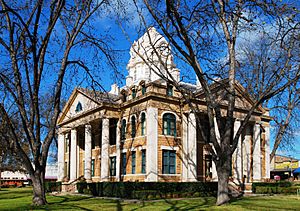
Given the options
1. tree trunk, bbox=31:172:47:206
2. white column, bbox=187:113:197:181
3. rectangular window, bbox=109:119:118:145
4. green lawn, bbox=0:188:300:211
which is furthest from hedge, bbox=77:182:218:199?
tree trunk, bbox=31:172:47:206

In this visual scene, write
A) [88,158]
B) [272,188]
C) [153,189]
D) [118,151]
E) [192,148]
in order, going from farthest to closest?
[88,158] < [118,151] < [272,188] < [192,148] < [153,189]

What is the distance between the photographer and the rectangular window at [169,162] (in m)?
32.3

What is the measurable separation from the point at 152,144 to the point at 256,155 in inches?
511

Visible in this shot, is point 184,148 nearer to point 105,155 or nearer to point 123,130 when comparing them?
A: point 123,130

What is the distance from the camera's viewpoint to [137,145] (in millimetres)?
33312

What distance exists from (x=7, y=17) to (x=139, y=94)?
621 inches

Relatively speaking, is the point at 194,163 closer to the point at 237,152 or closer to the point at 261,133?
the point at 237,152

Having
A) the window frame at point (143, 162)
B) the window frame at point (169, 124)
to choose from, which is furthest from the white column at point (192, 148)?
the window frame at point (143, 162)

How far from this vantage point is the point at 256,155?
38625mm

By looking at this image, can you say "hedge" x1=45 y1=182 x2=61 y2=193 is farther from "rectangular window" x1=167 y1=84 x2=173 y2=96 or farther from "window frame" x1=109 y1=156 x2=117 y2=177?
"rectangular window" x1=167 y1=84 x2=173 y2=96

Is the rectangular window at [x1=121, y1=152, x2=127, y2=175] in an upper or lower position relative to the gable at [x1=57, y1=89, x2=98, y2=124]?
lower

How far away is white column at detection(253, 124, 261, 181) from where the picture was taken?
3816 cm

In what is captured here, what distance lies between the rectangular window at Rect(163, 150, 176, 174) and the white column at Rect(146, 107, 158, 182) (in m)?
1.42

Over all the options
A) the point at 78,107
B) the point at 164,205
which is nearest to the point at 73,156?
the point at 78,107
